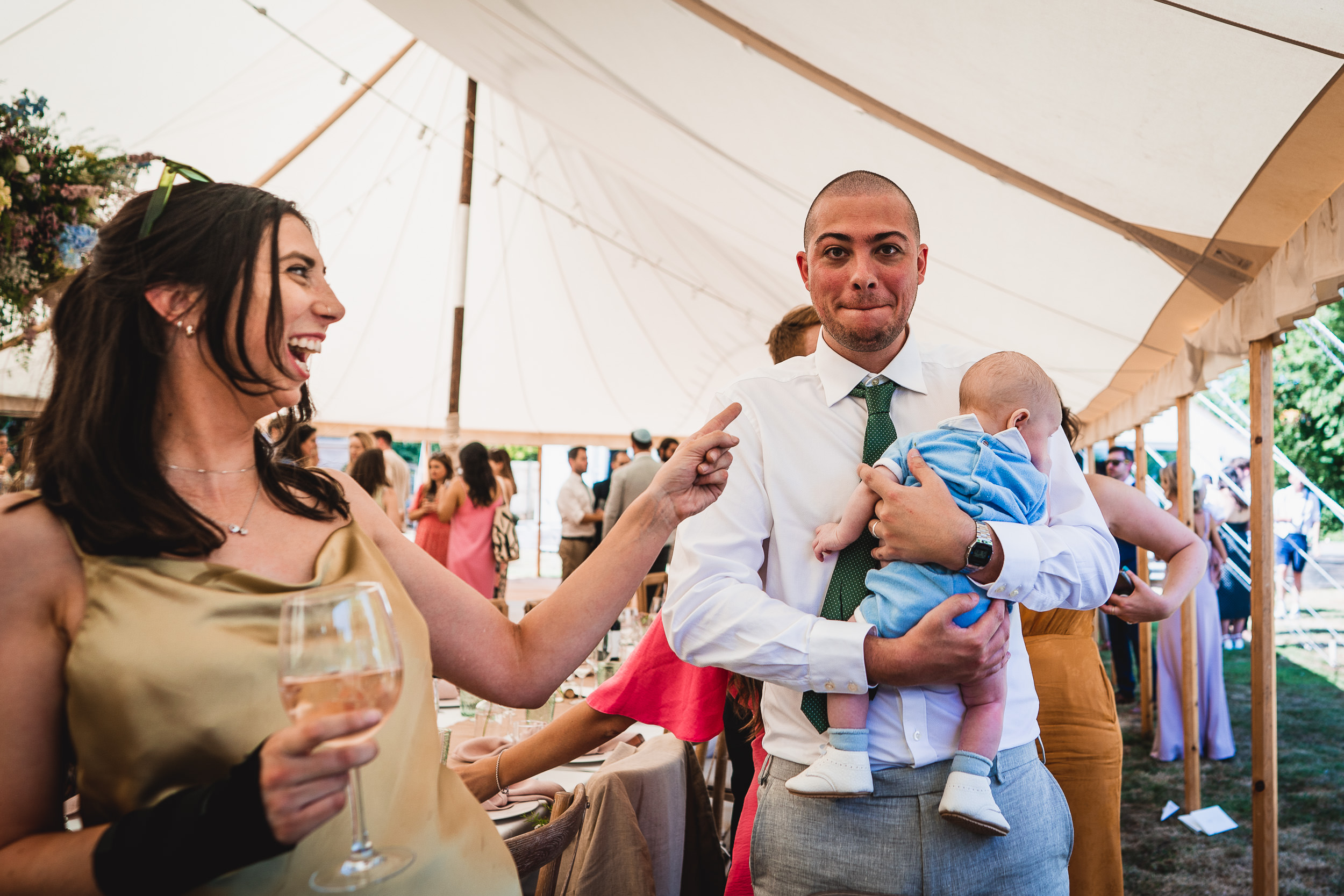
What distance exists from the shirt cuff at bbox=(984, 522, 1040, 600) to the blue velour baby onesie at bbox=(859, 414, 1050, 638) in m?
0.04

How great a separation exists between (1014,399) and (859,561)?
1.50ft

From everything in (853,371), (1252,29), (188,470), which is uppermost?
(1252,29)

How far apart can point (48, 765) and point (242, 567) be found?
10.9 inches

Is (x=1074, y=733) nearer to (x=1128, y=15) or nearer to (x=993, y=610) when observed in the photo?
(x=993, y=610)

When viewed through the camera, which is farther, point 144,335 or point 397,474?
point 397,474

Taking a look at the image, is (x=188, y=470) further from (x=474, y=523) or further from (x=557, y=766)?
(x=474, y=523)

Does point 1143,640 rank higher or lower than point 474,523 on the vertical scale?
lower

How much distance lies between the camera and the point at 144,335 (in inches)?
42.4

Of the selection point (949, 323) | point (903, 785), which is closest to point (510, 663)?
point (903, 785)

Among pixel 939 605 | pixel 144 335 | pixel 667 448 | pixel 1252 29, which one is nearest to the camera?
pixel 144 335

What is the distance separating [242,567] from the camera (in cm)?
106

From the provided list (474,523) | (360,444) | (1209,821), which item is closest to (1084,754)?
(1209,821)

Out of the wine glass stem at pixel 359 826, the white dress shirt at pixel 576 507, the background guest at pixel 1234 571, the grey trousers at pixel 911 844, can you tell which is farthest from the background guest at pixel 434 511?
the background guest at pixel 1234 571

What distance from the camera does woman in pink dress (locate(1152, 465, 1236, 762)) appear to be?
5535mm
